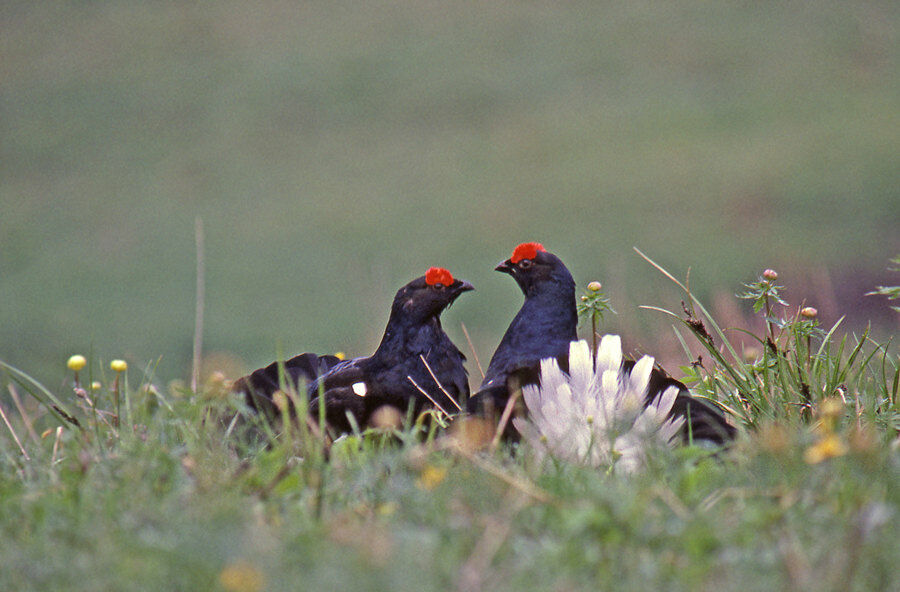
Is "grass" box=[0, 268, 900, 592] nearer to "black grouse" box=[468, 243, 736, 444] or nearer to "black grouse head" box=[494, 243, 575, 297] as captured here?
"black grouse" box=[468, 243, 736, 444]

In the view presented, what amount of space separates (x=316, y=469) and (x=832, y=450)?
102cm

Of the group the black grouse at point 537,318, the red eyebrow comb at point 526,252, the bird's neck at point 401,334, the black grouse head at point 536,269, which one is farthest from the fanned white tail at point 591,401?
the bird's neck at point 401,334

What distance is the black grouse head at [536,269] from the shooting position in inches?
143

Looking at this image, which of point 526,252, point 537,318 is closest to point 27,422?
point 537,318

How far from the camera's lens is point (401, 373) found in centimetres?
368

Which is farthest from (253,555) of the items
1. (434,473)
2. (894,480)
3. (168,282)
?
(168,282)

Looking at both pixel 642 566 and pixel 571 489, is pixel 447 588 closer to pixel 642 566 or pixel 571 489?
pixel 642 566

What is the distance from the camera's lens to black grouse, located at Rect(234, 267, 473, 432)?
363 cm

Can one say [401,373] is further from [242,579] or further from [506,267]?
[242,579]

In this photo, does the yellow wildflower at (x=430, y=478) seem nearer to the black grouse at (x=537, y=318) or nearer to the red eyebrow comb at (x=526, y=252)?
the black grouse at (x=537, y=318)

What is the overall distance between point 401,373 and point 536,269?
61cm

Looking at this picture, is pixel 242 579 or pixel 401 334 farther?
pixel 401 334

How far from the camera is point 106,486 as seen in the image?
209 centimetres

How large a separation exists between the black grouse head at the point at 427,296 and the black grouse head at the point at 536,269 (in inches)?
8.9
